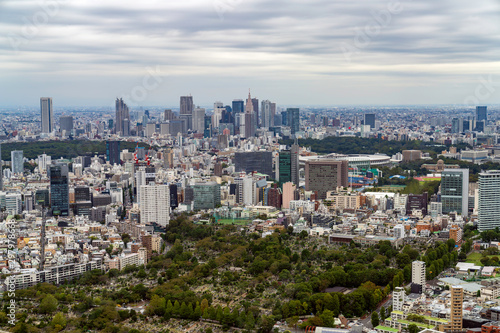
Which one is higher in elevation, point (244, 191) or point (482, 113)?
point (482, 113)

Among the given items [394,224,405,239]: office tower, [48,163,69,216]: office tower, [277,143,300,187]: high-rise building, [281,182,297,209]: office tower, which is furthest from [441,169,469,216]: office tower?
[48,163,69,216]: office tower

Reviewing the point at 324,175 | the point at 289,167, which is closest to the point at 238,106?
the point at 289,167

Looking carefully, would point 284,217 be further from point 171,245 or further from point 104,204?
point 104,204

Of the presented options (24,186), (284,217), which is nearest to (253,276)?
(284,217)

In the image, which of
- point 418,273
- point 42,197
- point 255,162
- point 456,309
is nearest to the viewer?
point 456,309

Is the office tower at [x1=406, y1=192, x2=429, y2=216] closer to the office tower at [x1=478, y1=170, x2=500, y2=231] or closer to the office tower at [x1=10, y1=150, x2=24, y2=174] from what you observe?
the office tower at [x1=478, y1=170, x2=500, y2=231]

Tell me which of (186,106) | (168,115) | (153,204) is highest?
(186,106)

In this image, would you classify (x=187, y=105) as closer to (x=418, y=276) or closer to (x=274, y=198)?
(x=274, y=198)
